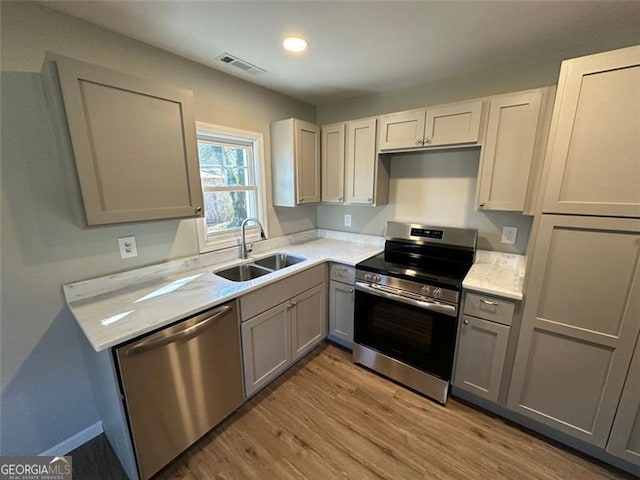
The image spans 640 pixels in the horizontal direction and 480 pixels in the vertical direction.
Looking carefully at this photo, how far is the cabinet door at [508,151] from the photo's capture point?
66.9 inches

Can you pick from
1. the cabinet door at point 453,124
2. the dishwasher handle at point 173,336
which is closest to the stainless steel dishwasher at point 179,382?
the dishwasher handle at point 173,336

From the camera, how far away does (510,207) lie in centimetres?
182

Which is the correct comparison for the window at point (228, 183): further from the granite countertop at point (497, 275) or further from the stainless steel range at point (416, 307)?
the granite countertop at point (497, 275)

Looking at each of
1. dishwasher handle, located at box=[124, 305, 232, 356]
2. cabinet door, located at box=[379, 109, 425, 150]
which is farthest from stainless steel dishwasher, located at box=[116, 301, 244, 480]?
cabinet door, located at box=[379, 109, 425, 150]

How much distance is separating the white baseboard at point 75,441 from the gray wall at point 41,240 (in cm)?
3

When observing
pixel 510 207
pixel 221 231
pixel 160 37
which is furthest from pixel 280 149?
pixel 510 207

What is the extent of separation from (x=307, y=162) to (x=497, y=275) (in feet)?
6.14

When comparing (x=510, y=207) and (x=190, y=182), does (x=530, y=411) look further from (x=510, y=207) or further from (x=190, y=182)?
(x=190, y=182)

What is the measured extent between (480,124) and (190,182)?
201 centimetres

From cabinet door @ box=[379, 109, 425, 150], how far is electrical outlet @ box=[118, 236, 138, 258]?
2.06 m

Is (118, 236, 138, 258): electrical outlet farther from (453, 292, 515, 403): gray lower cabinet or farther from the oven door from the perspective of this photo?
(453, 292, 515, 403): gray lower cabinet

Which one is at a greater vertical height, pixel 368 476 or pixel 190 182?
pixel 190 182

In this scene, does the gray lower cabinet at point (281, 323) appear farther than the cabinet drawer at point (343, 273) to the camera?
No

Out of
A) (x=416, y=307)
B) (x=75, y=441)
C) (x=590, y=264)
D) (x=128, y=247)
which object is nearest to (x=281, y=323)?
(x=416, y=307)
